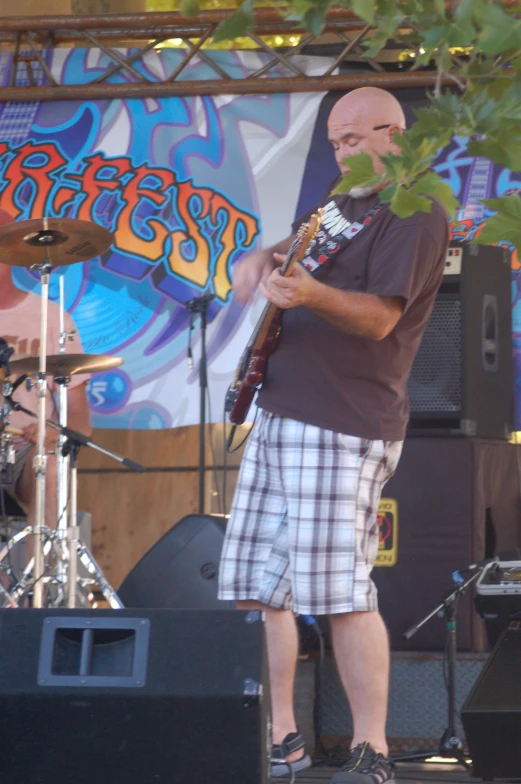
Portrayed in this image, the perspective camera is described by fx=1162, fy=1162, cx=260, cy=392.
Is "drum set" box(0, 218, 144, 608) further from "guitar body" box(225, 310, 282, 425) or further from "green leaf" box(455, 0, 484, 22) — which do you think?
"green leaf" box(455, 0, 484, 22)

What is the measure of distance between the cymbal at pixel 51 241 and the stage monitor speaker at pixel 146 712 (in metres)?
2.68

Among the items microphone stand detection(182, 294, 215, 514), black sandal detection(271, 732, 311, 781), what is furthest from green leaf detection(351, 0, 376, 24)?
microphone stand detection(182, 294, 215, 514)

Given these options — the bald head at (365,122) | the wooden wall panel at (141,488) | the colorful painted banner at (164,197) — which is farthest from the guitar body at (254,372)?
the wooden wall panel at (141,488)

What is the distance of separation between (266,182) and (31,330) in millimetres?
1365

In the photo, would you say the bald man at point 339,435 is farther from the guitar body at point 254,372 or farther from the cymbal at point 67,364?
the cymbal at point 67,364

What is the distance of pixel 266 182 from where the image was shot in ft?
18.9

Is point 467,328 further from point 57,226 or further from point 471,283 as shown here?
point 57,226

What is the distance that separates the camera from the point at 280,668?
3.04 metres

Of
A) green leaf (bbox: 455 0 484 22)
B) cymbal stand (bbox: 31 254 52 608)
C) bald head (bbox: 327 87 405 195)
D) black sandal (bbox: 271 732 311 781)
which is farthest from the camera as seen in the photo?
cymbal stand (bbox: 31 254 52 608)

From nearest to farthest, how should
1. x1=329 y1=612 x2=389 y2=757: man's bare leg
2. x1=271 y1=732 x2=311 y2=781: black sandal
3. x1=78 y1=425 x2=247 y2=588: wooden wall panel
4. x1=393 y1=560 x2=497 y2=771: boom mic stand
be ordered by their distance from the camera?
x1=329 y1=612 x2=389 y2=757: man's bare leg → x1=271 y1=732 x2=311 y2=781: black sandal → x1=393 y1=560 x2=497 y2=771: boom mic stand → x1=78 y1=425 x2=247 y2=588: wooden wall panel

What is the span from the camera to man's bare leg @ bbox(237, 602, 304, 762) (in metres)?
3.04

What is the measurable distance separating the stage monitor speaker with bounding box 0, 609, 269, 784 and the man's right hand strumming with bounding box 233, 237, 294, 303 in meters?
1.36

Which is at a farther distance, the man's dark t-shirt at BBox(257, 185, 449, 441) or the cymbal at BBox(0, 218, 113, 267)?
the cymbal at BBox(0, 218, 113, 267)

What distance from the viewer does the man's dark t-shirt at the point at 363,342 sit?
2.92 metres
